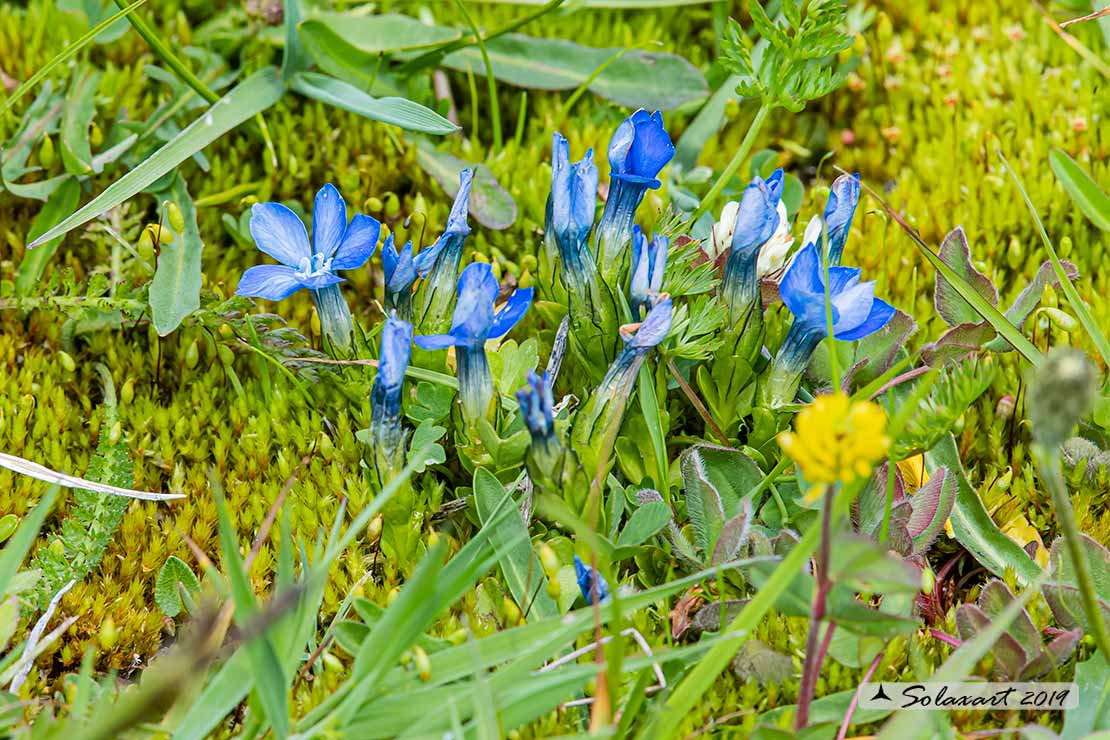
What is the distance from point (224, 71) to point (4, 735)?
5.43ft

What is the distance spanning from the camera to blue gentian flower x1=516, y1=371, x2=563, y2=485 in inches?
61.0

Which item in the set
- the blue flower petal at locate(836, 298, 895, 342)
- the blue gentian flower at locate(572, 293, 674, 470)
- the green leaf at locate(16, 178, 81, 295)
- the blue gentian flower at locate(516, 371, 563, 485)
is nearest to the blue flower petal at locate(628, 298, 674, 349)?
the blue gentian flower at locate(572, 293, 674, 470)

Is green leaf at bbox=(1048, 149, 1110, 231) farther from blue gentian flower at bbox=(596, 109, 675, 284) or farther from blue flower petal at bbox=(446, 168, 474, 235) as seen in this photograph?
blue flower petal at bbox=(446, 168, 474, 235)

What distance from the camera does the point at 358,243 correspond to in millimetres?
1824

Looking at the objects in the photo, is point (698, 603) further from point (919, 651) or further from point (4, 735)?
point (4, 735)

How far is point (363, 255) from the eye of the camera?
5.96 ft

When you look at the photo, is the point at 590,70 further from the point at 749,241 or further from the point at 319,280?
Answer: the point at 319,280

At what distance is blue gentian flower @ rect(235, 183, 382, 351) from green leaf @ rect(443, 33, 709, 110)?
2.86ft

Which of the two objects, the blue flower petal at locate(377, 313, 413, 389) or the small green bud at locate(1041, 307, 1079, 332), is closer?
the blue flower petal at locate(377, 313, 413, 389)

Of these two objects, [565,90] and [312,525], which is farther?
[565,90]

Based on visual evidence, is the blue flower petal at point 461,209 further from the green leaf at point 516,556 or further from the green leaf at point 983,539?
the green leaf at point 983,539

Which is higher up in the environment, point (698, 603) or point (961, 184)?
point (961, 184)

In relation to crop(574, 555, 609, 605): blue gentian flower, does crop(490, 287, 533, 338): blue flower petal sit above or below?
above

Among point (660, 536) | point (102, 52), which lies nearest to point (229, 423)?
point (660, 536)
